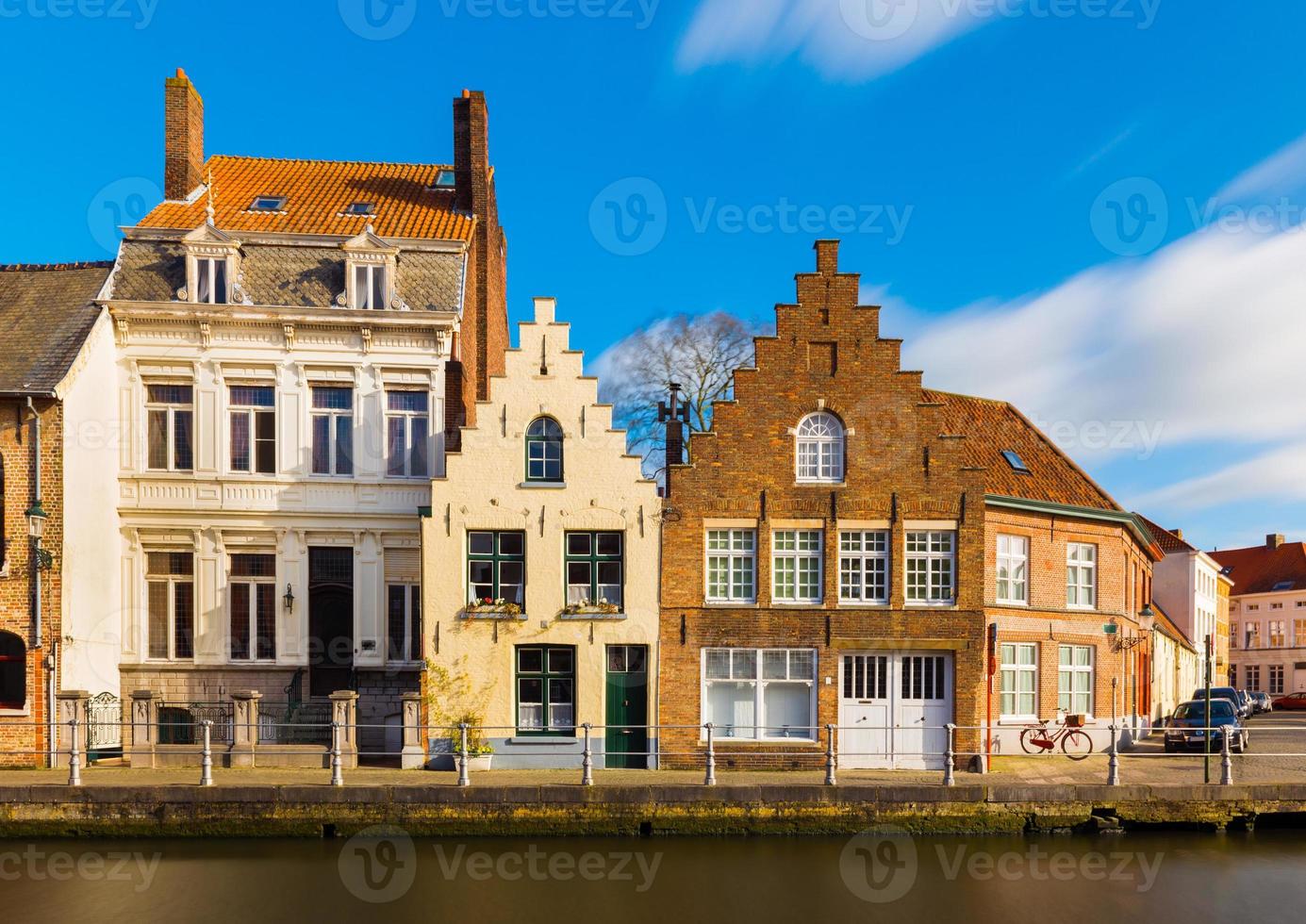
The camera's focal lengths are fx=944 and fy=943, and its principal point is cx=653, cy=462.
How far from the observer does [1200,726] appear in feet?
64.4

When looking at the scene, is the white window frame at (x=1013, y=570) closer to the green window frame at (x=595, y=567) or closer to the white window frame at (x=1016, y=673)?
the white window frame at (x=1016, y=673)

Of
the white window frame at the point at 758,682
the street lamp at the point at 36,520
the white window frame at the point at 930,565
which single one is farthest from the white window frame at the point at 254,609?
the white window frame at the point at 930,565

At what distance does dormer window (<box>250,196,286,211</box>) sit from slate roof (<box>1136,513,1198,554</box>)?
147ft

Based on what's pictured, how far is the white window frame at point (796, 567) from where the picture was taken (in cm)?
1861

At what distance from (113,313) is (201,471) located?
12.4ft

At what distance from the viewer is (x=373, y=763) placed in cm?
1812

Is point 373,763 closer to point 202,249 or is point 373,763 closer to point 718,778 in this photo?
point 718,778

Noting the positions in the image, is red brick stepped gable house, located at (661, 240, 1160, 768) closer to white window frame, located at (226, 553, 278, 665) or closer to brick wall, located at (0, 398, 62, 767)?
white window frame, located at (226, 553, 278, 665)

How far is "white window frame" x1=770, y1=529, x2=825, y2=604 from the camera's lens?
18609mm

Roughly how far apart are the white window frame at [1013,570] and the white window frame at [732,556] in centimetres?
555

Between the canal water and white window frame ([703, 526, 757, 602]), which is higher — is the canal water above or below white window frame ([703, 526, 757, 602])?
below

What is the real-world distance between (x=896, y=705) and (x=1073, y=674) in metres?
5.28

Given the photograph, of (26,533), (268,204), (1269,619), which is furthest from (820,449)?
(1269,619)

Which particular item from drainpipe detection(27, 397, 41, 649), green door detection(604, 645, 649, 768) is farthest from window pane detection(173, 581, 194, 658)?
green door detection(604, 645, 649, 768)
